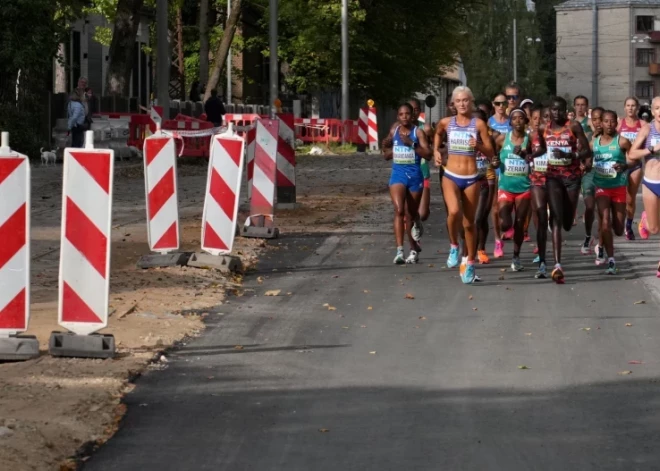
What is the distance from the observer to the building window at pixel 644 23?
5054 inches

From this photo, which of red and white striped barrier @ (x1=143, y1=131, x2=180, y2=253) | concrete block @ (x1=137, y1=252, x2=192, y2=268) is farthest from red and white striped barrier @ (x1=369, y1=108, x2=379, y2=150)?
red and white striped barrier @ (x1=143, y1=131, x2=180, y2=253)

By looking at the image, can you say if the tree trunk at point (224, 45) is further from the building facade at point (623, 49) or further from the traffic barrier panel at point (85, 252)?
the building facade at point (623, 49)

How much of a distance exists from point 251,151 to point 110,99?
771 inches

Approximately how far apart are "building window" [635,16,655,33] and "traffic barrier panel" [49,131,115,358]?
123 meters

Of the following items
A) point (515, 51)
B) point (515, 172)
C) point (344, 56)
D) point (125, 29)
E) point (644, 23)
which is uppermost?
point (644, 23)

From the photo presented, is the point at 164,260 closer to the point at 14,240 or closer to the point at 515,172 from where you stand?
the point at 515,172

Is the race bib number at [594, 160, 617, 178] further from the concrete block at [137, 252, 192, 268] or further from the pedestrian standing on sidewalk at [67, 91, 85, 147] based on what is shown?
the pedestrian standing on sidewalk at [67, 91, 85, 147]

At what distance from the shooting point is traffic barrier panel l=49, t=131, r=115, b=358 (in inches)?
373

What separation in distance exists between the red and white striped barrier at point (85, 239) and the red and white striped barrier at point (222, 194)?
5273 mm

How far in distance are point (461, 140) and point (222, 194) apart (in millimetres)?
2353

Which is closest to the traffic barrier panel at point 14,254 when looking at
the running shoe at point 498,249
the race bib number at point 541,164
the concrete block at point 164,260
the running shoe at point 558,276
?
the concrete block at point 164,260

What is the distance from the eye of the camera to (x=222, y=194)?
587 inches

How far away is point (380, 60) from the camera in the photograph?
199 feet

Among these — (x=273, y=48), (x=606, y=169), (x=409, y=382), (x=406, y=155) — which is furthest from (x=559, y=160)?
(x=273, y=48)
